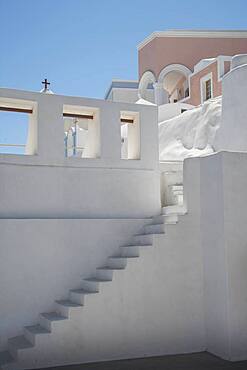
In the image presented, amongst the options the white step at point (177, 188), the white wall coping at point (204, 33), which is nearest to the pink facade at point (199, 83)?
the white wall coping at point (204, 33)

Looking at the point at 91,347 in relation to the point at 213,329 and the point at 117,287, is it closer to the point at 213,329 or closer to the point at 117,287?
the point at 117,287

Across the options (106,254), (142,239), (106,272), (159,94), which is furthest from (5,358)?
(159,94)

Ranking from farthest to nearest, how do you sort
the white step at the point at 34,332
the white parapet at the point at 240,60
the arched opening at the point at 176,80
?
the arched opening at the point at 176,80
the white parapet at the point at 240,60
the white step at the point at 34,332

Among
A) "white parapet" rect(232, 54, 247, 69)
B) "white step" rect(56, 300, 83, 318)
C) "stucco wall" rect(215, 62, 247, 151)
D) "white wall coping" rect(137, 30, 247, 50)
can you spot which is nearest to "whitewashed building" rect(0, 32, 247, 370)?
"white step" rect(56, 300, 83, 318)

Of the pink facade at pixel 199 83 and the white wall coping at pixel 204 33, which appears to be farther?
the white wall coping at pixel 204 33

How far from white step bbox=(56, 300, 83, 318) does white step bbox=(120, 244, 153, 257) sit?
4.40 feet

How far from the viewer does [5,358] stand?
303 inches

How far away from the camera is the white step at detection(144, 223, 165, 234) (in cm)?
866

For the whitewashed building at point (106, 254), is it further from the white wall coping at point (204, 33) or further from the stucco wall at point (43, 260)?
the white wall coping at point (204, 33)

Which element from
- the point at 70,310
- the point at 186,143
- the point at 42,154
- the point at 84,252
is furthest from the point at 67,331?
the point at 186,143

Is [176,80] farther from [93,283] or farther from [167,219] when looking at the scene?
[93,283]

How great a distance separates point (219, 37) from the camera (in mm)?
25359

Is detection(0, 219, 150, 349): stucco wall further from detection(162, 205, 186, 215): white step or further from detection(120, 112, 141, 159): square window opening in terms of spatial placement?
detection(120, 112, 141, 159): square window opening

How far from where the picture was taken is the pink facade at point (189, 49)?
2522 cm
